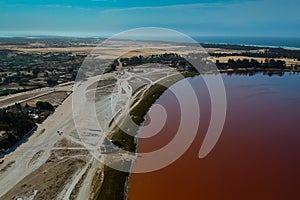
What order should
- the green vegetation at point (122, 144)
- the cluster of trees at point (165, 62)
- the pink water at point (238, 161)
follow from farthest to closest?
the cluster of trees at point (165, 62) → the pink water at point (238, 161) → the green vegetation at point (122, 144)

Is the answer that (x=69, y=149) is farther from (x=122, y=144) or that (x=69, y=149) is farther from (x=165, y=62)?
(x=165, y=62)

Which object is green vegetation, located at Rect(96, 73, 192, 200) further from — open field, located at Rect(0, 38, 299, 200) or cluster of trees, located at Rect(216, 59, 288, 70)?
Answer: cluster of trees, located at Rect(216, 59, 288, 70)

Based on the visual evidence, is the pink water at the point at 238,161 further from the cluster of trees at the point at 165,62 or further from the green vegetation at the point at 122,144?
the cluster of trees at the point at 165,62

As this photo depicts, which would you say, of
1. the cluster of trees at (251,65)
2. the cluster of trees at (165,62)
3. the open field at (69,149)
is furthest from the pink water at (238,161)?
the cluster of trees at (251,65)

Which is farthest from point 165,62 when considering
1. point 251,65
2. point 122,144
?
point 122,144

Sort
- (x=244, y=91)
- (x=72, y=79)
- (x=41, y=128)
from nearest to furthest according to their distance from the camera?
(x=41, y=128), (x=244, y=91), (x=72, y=79)

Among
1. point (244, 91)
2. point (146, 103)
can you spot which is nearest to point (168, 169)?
point (146, 103)

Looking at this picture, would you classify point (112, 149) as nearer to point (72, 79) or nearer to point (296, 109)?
point (296, 109)

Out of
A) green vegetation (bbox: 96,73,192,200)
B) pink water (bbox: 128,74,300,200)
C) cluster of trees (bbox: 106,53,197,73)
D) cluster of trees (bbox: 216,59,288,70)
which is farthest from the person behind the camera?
cluster of trees (bbox: 216,59,288,70)

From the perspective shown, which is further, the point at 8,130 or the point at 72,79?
the point at 72,79

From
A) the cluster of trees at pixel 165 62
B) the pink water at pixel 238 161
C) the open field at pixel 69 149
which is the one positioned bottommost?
the open field at pixel 69 149

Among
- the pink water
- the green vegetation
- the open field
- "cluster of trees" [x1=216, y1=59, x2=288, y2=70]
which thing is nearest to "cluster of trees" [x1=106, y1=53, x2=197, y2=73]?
"cluster of trees" [x1=216, y1=59, x2=288, y2=70]
